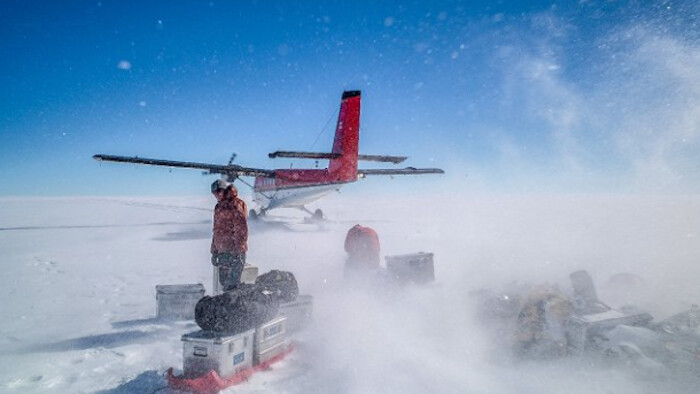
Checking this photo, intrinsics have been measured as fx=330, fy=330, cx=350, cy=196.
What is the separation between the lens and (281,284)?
5746mm

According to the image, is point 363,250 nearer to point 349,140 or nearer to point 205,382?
point 205,382

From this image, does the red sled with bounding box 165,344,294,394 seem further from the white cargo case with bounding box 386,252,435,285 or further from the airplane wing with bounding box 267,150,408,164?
the airplane wing with bounding box 267,150,408,164

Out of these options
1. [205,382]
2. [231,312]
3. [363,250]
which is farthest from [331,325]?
[205,382]

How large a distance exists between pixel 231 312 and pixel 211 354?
19.0 inches

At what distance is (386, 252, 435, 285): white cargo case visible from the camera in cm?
729

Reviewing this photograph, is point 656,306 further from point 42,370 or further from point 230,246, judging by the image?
point 42,370

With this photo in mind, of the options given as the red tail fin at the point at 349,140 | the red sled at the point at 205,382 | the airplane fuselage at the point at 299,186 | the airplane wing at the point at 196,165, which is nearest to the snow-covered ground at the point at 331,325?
the red sled at the point at 205,382

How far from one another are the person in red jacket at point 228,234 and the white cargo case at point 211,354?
61.6 inches

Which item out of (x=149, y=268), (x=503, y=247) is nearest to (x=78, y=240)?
(x=149, y=268)

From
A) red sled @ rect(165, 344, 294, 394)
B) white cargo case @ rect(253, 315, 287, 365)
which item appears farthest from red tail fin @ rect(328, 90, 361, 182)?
red sled @ rect(165, 344, 294, 394)

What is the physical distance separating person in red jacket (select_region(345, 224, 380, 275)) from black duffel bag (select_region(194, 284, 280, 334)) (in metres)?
3.74

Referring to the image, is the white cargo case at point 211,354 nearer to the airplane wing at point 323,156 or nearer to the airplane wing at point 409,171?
the airplane wing at point 323,156

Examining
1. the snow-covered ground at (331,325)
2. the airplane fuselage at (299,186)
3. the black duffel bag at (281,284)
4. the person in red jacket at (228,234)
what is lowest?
the snow-covered ground at (331,325)

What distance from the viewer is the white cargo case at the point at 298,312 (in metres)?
5.53
